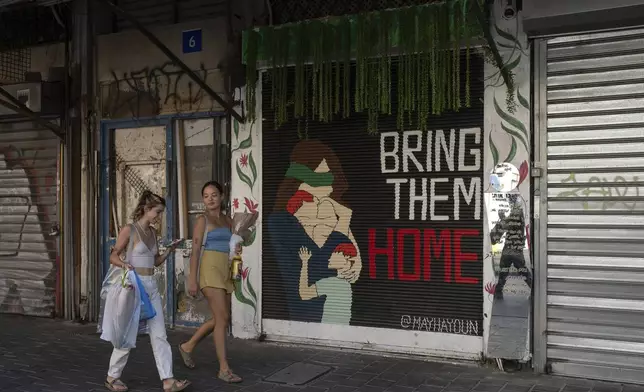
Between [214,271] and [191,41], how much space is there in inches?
137

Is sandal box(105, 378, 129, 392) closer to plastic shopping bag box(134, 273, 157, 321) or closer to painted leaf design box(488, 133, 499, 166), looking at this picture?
Result: plastic shopping bag box(134, 273, 157, 321)

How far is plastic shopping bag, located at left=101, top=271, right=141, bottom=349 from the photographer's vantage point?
5457mm

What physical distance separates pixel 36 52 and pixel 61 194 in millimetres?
2094

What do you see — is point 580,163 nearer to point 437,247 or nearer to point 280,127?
point 437,247

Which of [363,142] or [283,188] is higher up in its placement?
[363,142]

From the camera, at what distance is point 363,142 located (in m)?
7.08

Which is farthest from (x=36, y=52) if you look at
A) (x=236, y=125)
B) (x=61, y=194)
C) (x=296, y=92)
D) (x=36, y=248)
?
(x=296, y=92)

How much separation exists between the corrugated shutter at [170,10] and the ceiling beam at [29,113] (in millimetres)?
1589

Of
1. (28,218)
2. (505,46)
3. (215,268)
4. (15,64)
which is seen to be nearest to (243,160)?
(215,268)

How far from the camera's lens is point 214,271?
19.4ft

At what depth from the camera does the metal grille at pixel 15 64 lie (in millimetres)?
9461

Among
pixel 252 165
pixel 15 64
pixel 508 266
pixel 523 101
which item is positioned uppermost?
pixel 15 64

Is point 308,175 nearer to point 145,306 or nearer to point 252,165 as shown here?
point 252,165

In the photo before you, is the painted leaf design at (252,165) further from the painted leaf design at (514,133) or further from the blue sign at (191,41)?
the painted leaf design at (514,133)
